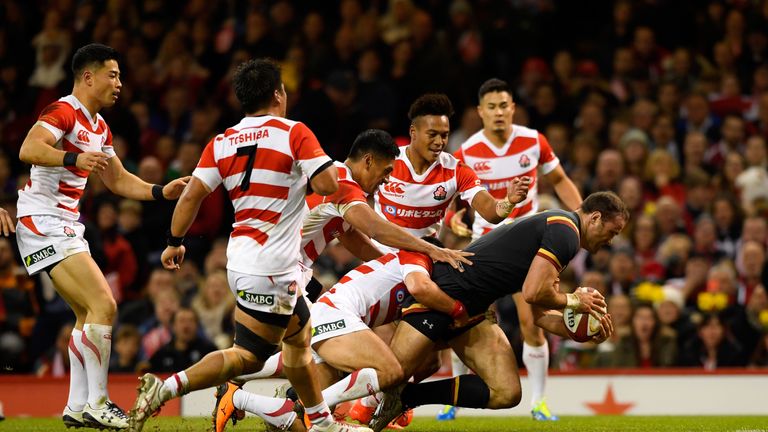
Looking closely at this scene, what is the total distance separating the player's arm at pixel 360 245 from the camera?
8375 mm

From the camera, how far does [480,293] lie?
7.73 m

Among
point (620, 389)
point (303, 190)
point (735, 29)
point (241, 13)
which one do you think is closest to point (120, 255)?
point (241, 13)

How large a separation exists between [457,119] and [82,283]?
8237 mm

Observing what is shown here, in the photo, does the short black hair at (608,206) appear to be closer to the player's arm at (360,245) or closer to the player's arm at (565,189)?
the player's arm at (360,245)

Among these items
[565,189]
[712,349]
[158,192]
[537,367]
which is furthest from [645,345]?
[158,192]

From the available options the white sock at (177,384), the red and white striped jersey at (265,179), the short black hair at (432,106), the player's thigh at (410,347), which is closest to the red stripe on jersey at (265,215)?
the red and white striped jersey at (265,179)

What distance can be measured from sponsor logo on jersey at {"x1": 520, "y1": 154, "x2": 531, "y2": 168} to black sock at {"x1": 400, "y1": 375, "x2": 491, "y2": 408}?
2613 millimetres

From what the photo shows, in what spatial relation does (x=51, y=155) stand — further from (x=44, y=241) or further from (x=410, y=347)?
(x=410, y=347)

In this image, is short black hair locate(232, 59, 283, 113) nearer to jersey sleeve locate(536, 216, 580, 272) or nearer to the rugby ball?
jersey sleeve locate(536, 216, 580, 272)

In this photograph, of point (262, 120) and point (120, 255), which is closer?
point (262, 120)

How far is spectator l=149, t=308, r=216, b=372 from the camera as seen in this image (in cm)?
1138

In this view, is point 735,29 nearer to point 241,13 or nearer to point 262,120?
point 241,13

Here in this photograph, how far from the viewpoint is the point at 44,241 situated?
24.8 feet

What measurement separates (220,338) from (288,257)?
556 cm
